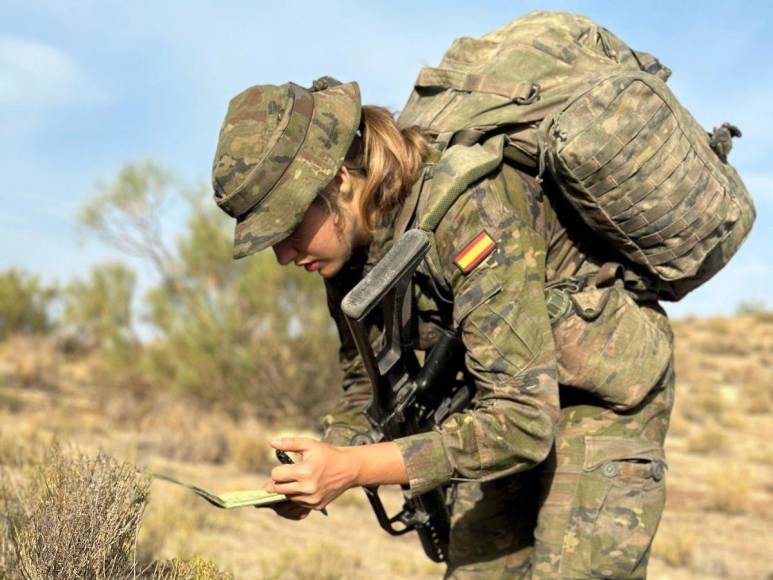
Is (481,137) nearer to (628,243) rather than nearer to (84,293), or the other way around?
(628,243)

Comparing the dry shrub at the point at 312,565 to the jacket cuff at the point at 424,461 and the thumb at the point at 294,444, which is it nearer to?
the jacket cuff at the point at 424,461

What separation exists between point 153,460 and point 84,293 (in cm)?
1148

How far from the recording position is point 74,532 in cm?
295

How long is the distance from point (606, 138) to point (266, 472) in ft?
26.3

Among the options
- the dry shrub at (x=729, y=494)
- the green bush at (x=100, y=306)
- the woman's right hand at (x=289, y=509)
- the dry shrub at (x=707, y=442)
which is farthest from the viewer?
the green bush at (x=100, y=306)

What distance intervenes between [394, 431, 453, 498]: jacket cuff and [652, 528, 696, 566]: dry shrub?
5659 mm

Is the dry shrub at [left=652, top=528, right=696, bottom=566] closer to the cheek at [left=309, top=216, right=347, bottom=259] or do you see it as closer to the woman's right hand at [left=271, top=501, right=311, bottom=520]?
the woman's right hand at [left=271, top=501, right=311, bottom=520]

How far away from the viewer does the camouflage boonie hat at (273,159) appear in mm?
2609

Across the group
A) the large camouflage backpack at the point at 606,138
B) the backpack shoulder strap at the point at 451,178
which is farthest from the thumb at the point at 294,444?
the large camouflage backpack at the point at 606,138

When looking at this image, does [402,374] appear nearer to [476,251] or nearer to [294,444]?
[476,251]

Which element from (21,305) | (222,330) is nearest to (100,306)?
(21,305)

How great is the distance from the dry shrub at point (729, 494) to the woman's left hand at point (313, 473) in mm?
8307

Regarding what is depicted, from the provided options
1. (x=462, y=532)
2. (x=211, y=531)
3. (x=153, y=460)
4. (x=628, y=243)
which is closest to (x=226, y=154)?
(x=628, y=243)

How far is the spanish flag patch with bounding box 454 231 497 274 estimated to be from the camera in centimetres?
254
